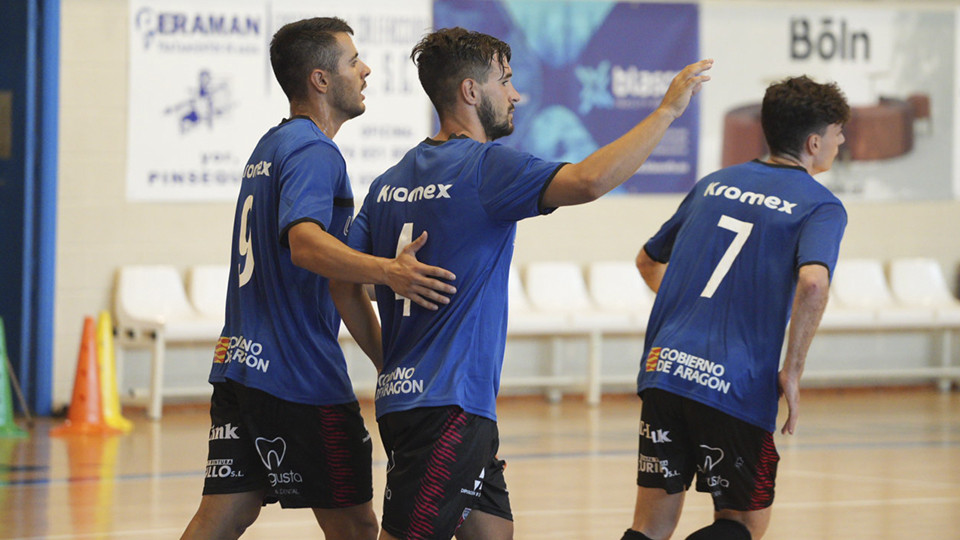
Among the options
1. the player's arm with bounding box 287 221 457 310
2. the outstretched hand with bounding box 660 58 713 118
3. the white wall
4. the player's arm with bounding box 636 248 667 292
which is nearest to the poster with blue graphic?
the white wall

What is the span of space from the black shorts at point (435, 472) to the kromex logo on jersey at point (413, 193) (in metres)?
0.50

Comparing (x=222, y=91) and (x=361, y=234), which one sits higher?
(x=222, y=91)

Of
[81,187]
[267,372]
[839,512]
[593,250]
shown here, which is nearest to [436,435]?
[267,372]

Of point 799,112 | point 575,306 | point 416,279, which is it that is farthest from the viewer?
Result: point 575,306

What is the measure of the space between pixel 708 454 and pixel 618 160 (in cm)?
115

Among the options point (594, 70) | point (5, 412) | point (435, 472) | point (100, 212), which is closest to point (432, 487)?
point (435, 472)

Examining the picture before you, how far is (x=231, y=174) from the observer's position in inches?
390

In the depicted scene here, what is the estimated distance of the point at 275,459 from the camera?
136 inches

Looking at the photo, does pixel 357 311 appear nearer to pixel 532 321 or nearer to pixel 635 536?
pixel 635 536

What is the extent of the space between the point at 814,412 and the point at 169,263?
4.99 metres

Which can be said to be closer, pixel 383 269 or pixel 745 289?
pixel 383 269

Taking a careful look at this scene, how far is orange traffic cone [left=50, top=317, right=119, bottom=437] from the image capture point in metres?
8.62

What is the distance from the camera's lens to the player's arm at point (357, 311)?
3.37m

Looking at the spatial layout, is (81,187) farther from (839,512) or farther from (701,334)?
(701,334)
